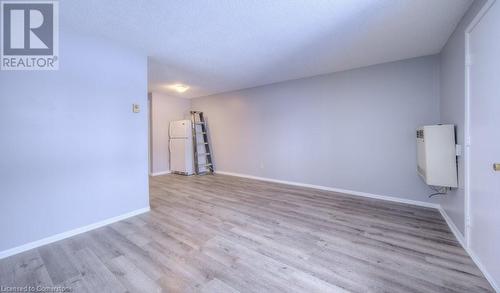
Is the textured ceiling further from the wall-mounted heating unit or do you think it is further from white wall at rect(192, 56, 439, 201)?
the wall-mounted heating unit

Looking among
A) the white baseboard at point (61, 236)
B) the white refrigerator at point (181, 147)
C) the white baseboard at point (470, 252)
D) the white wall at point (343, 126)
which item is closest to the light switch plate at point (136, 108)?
the white baseboard at point (61, 236)

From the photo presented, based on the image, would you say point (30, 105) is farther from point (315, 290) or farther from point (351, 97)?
point (351, 97)

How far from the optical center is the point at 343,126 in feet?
12.5

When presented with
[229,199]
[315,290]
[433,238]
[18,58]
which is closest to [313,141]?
[229,199]

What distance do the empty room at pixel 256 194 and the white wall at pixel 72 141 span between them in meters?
0.01

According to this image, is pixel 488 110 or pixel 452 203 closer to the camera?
pixel 488 110

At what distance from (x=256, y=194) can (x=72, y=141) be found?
9.35 ft

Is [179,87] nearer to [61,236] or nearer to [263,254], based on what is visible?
[61,236]

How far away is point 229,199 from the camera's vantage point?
3.56 m

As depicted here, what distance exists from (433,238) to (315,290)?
165 centimetres

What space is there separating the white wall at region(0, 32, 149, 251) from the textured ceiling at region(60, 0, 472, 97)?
45cm

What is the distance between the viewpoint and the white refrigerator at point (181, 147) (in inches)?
220

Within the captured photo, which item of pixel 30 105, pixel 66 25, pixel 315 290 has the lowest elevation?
pixel 315 290

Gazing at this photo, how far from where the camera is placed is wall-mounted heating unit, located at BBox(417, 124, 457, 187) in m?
2.27
